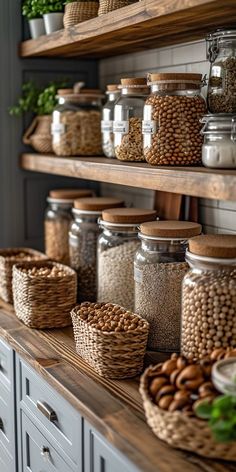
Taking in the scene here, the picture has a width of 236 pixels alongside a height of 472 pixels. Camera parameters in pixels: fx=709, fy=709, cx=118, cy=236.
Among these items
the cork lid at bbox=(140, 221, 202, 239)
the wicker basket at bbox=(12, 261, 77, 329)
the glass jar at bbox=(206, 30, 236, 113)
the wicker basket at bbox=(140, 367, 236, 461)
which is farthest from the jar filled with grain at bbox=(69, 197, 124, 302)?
the wicker basket at bbox=(140, 367, 236, 461)

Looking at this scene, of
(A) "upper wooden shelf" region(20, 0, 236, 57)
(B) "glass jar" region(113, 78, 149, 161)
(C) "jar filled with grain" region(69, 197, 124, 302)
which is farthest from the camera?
(C) "jar filled with grain" region(69, 197, 124, 302)

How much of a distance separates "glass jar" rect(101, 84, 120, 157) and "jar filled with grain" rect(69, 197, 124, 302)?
7.8 inches

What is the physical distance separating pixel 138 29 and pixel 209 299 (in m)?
0.86

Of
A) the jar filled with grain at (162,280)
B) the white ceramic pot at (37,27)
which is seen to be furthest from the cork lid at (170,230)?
the white ceramic pot at (37,27)

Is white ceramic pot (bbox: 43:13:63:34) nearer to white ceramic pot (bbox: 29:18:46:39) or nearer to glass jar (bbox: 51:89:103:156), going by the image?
white ceramic pot (bbox: 29:18:46:39)

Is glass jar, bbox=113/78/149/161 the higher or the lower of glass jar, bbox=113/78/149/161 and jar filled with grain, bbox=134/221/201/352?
the higher

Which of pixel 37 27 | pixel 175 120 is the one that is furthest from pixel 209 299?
pixel 37 27

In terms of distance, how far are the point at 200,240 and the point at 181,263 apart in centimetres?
18

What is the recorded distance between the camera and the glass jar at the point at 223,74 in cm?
181

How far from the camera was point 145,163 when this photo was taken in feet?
6.85

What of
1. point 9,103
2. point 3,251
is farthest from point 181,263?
point 9,103

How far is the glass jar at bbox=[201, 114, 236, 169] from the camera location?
1690mm

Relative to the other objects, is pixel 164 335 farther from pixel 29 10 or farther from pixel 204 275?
pixel 29 10

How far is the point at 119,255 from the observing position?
2188mm
